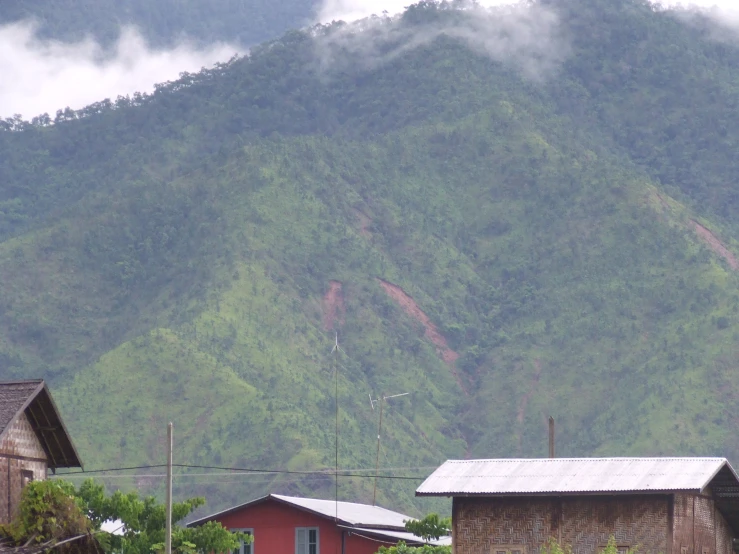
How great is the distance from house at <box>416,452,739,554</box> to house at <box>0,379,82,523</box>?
923cm

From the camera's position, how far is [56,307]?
541 ft

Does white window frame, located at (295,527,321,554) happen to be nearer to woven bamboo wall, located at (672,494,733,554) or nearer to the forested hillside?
woven bamboo wall, located at (672,494,733,554)

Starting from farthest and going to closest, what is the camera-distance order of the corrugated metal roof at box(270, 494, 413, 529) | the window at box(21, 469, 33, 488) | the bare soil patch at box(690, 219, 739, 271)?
1. the bare soil patch at box(690, 219, 739, 271)
2. the corrugated metal roof at box(270, 494, 413, 529)
3. the window at box(21, 469, 33, 488)

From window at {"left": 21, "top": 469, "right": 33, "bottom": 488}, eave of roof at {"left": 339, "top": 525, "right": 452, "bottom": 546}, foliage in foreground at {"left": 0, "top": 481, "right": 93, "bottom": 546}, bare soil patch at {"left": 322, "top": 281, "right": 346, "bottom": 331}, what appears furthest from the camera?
bare soil patch at {"left": 322, "top": 281, "right": 346, "bottom": 331}

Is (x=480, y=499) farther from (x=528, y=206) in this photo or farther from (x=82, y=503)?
(x=528, y=206)

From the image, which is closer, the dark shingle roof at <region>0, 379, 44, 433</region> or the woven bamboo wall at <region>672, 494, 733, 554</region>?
the dark shingle roof at <region>0, 379, 44, 433</region>

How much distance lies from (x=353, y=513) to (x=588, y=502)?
56.3 ft

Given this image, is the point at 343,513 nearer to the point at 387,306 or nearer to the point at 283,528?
the point at 283,528

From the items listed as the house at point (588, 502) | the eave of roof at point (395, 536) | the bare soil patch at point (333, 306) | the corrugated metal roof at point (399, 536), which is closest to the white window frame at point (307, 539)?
the eave of roof at point (395, 536)

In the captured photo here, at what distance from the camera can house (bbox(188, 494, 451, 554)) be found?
54.4 meters

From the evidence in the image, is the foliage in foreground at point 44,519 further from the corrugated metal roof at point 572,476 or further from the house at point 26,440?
the corrugated metal roof at point 572,476

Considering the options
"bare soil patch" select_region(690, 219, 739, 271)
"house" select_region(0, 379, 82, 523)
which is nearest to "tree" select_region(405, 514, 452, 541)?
"house" select_region(0, 379, 82, 523)

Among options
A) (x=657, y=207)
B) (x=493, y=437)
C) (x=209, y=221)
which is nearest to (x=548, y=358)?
(x=493, y=437)

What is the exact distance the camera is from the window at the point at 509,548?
141ft
